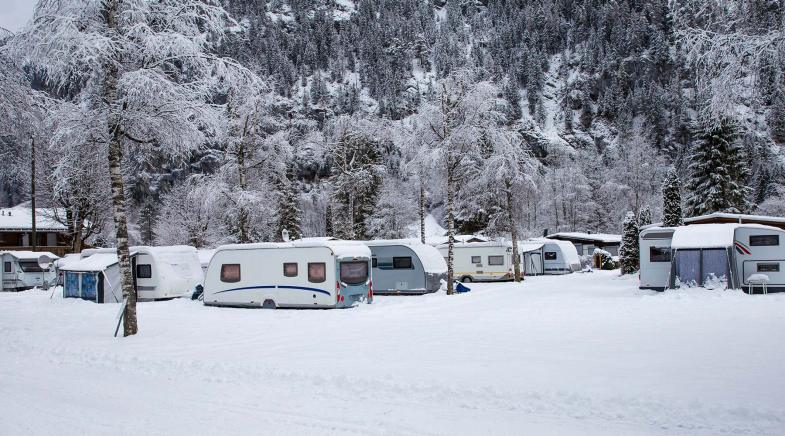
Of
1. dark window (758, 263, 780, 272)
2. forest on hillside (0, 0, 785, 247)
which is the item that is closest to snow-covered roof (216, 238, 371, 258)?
forest on hillside (0, 0, 785, 247)

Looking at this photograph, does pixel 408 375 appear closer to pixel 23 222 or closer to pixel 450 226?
pixel 450 226

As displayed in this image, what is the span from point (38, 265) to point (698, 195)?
4041 cm

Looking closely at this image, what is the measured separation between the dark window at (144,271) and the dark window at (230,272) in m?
4.85

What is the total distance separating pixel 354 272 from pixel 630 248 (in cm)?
2026

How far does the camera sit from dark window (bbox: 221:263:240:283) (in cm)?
1823

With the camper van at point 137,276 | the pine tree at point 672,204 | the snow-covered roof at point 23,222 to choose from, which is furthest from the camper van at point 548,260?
the snow-covered roof at point 23,222

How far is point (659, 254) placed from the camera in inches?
830

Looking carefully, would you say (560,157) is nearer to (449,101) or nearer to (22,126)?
(449,101)

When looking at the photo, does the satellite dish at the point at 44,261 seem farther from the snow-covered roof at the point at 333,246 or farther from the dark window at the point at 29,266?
the snow-covered roof at the point at 333,246

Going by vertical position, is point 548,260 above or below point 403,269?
below

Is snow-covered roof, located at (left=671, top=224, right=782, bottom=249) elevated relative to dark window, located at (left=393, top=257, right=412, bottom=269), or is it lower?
elevated

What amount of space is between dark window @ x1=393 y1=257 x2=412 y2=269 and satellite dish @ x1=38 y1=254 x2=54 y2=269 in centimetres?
2097

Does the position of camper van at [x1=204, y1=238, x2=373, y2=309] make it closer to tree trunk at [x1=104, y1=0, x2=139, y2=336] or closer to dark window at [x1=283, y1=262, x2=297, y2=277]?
dark window at [x1=283, y1=262, x2=297, y2=277]

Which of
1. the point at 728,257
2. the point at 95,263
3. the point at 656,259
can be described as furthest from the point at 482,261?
the point at 95,263
